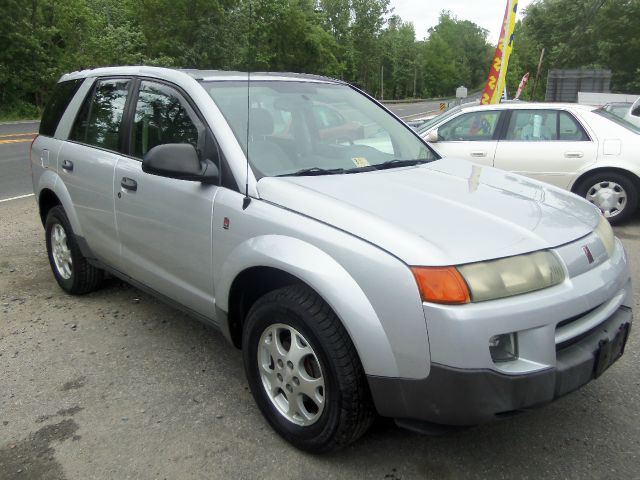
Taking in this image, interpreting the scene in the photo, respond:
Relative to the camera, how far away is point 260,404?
281cm

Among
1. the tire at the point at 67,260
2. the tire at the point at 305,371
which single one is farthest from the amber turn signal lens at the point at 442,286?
the tire at the point at 67,260

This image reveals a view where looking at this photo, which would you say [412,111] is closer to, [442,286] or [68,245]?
[68,245]

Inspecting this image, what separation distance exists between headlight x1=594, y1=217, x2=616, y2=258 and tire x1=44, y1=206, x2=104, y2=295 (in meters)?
3.53

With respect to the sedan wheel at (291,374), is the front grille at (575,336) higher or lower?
higher

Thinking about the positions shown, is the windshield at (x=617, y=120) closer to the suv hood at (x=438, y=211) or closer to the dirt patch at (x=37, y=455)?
the suv hood at (x=438, y=211)

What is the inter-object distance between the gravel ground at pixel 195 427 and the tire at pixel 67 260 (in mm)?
560

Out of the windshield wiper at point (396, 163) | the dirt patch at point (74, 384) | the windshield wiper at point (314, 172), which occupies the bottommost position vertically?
the dirt patch at point (74, 384)

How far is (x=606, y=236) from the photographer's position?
2.75 meters

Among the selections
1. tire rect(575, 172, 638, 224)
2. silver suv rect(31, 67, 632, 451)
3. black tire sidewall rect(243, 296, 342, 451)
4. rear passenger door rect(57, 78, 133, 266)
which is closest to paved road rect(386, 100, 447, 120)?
tire rect(575, 172, 638, 224)

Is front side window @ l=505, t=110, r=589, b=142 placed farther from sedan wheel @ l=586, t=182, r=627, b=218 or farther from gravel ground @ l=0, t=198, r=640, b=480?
gravel ground @ l=0, t=198, r=640, b=480

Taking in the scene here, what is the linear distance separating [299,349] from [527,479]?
3.70 ft

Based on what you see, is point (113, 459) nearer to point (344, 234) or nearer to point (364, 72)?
point (344, 234)

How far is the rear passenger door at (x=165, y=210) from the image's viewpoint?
299 centimetres

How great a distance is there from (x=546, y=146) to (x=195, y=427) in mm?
5755
